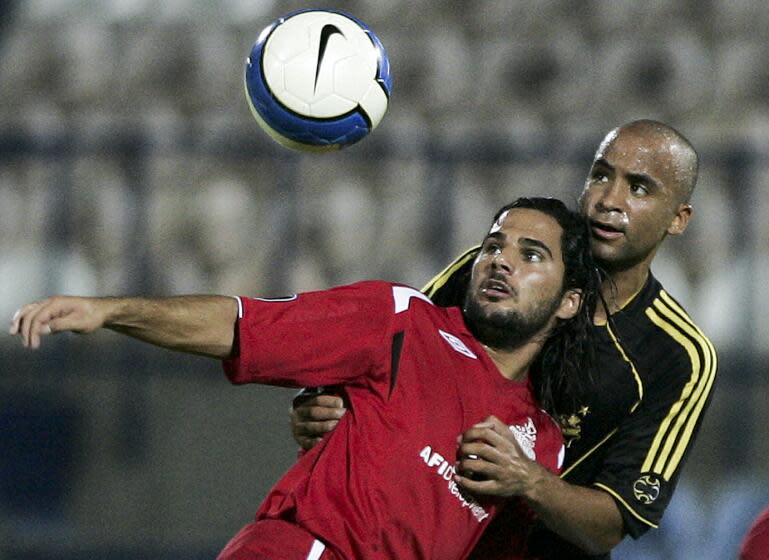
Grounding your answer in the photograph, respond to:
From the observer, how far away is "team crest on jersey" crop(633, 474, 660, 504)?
3883 mm

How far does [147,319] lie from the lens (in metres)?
3.05

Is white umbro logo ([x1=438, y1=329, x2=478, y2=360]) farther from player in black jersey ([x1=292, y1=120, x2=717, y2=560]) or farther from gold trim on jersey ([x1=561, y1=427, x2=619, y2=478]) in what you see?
gold trim on jersey ([x1=561, y1=427, x2=619, y2=478])

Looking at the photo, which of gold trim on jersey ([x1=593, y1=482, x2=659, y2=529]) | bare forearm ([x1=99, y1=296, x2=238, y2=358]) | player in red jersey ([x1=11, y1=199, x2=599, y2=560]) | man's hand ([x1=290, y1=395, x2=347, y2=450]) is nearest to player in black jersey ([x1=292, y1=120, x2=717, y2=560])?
gold trim on jersey ([x1=593, y1=482, x2=659, y2=529])

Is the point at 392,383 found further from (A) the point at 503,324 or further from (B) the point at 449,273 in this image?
(B) the point at 449,273

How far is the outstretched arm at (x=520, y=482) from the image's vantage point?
3.39 meters

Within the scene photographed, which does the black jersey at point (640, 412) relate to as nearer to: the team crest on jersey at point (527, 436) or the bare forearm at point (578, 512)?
the bare forearm at point (578, 512)

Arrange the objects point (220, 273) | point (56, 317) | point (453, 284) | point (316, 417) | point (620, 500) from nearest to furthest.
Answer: point (56, 317)
point (316, 417)
point (620, 500)
point (453, 284)
point (220, 273)

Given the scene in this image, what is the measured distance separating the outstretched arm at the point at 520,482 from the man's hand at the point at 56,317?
3.25 ft

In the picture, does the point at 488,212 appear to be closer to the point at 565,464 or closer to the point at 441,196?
the point at 441,196

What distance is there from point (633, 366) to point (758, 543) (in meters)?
0.63

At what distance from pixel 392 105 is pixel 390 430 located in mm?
5442

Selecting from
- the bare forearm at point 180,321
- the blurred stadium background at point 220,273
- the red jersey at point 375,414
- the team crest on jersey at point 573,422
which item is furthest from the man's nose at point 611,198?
the blurred stadium background at point 220,273

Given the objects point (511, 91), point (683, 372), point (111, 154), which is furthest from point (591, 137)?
point (683, 372)

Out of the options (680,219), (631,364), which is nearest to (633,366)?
(631,364)
